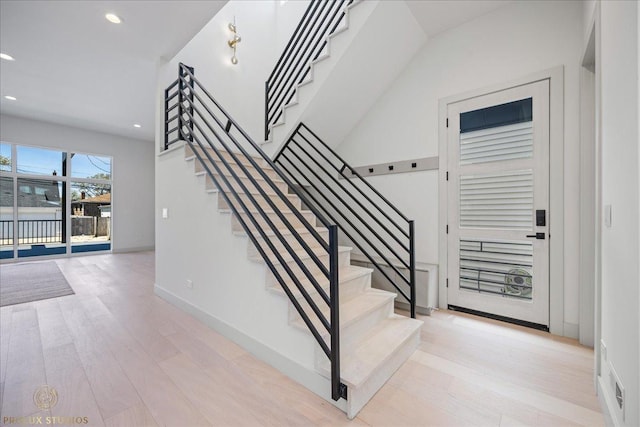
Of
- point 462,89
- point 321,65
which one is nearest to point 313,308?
point 321,65

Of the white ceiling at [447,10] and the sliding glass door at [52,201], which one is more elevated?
the white ceiling at [447,10]

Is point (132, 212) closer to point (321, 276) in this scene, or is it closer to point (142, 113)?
point (142, 113)

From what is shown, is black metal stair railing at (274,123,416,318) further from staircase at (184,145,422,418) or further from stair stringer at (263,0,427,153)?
staircase at (184,145,422,418)

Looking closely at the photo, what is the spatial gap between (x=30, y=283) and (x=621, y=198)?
21.5 ft

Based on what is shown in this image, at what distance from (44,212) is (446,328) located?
8.59m

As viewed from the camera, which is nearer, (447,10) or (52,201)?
(447,10)

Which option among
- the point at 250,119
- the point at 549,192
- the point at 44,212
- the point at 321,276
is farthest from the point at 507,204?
the point at 44,212

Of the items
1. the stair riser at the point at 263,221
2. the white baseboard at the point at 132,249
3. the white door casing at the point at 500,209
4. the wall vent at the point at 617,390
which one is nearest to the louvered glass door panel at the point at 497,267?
the white door casing at the point at 500,209

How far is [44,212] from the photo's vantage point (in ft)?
20.5

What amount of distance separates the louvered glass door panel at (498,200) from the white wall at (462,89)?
284 mm

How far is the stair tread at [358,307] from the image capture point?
1.77 metres

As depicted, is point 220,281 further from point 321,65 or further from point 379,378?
point 321,65

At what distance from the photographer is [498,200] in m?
2.77

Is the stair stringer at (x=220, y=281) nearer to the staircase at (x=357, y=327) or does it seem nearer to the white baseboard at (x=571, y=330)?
the staircase at (x=357, y=327)
